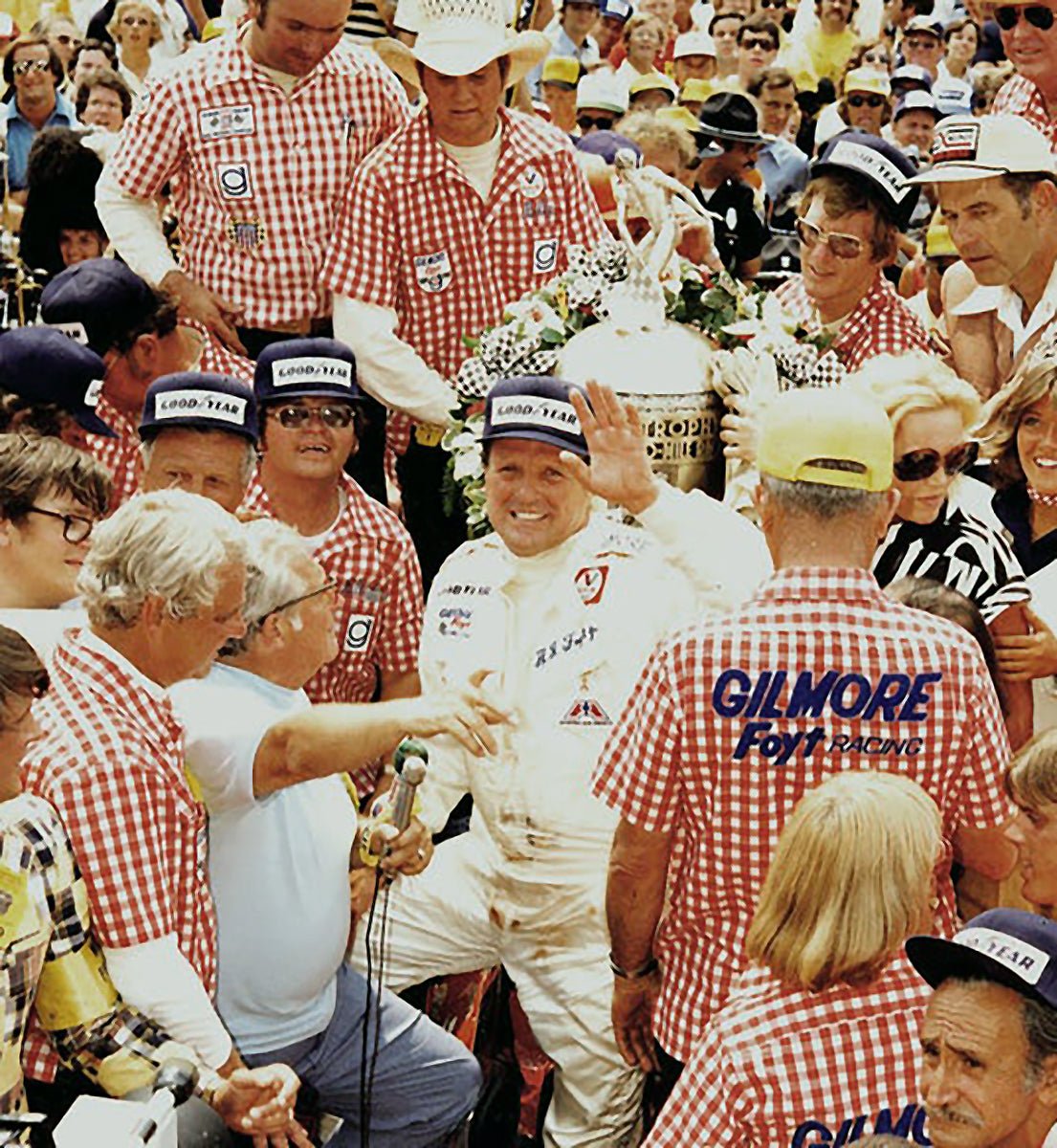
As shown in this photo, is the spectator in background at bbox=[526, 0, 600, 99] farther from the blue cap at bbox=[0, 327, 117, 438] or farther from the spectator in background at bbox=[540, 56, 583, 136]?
the blue cap at bbox=[0, 327, 117, 438]

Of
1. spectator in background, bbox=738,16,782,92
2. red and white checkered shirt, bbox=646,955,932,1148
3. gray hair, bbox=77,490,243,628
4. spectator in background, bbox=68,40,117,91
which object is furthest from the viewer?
spectator in background, bbox=738,16,782,92

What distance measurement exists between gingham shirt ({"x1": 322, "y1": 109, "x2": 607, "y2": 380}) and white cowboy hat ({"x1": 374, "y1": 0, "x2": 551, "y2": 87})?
0.61ft

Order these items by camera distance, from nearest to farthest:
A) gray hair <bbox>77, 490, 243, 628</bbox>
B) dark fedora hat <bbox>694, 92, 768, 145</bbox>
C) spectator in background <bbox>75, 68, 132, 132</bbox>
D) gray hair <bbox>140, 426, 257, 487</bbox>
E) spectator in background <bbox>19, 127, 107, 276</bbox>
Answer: gray hair <bbox>77, 490, 243, 628</bbox> → gray hair <bbox>140, 426, 257, 487</bbox> → spectator in background <bbox>19, 127, 107, 276</bbox> → dark fedora hat <bbox>694, 92, 768, 145</bbox> → spectator in background <bbox>75, 68, 132, 132</bbox>

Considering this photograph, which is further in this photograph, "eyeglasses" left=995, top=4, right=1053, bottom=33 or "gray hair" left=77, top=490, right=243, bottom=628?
"eyeglasses" left=995, top=4, right=1053, bottom=33

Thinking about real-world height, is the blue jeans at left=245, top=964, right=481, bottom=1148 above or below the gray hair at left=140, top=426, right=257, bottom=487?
below

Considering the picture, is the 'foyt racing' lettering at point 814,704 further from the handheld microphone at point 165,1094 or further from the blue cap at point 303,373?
the blue cap at point 303,373

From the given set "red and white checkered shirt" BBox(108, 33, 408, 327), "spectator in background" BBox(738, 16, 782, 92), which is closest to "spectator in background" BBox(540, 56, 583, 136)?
"spectator in background" BBox(738, 16, 782, 92)

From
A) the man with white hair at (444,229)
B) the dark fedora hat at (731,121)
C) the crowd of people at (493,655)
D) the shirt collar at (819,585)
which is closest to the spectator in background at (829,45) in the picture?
the dark fedora hat at (731,121)

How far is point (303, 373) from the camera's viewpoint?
17.4 feet

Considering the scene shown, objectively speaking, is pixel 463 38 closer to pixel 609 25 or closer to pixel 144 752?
pixel 144 752

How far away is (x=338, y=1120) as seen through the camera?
4.50m

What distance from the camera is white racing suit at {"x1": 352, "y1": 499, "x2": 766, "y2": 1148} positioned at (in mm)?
4426

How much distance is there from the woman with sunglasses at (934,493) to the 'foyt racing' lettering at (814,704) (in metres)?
0.96

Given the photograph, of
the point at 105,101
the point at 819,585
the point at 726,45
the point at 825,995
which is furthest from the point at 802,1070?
the point at 726,45
